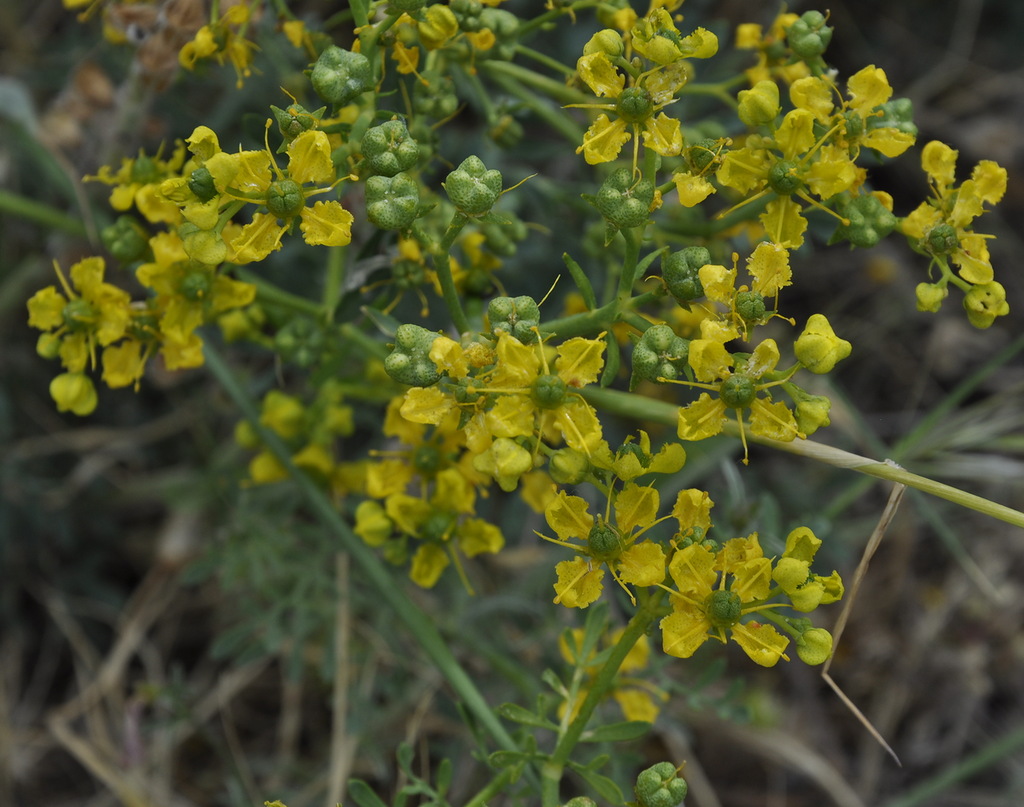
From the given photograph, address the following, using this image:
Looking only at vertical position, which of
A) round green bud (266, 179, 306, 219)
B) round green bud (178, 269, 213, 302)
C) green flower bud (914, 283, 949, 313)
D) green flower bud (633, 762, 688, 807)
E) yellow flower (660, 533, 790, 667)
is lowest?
green flower bud (633, 762, 688, 807)

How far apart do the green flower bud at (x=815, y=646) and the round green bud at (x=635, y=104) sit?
1064 millimetres

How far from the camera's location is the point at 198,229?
1956mm

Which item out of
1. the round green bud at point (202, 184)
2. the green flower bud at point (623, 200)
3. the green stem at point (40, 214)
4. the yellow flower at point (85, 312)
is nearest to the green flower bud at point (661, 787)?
the green flower bud at point (623, 200)

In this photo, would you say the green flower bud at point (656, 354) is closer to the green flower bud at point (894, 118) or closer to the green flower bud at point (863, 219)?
the green flower bud at point (863, 219)

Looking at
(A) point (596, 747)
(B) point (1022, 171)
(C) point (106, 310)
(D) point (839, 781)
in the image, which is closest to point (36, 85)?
(C) point (106, 310)

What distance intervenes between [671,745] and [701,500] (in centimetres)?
199

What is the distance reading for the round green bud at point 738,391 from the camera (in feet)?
6.34

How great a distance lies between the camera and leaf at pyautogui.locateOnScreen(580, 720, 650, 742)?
2.20 metres

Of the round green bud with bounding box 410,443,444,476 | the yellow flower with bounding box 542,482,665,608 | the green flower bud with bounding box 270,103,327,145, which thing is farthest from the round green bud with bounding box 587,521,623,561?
the green flower bud with bounding box 270,103,327,145

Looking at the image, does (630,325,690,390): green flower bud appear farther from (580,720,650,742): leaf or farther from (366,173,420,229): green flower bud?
(580,720,650,742): leaf

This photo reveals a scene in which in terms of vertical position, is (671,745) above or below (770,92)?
below

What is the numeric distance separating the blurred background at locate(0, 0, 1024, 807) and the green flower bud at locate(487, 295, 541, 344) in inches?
46.4

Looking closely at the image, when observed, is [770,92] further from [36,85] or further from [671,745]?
[36,85]

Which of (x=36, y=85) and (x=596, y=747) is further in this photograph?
(x=36, y=85)
